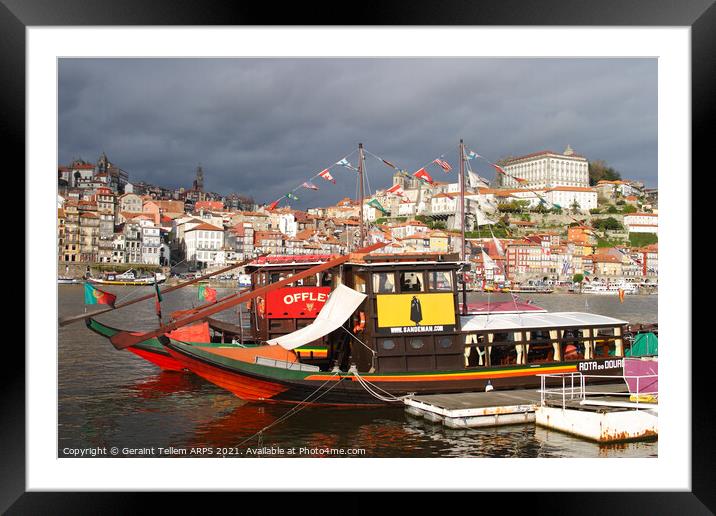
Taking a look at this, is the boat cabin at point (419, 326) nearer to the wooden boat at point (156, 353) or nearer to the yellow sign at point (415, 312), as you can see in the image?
Answer: the yellow sign at point (415, 312)

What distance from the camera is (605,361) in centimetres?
1202

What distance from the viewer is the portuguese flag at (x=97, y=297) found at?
11.7 meters

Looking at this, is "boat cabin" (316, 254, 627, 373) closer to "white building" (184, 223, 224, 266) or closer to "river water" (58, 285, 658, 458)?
"river water" (58, 285, 658, 458)

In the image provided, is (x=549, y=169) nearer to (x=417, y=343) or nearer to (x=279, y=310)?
(x=279, y=310)

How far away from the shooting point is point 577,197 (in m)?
73.8

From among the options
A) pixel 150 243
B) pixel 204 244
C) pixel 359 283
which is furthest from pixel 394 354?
pixel 204 244

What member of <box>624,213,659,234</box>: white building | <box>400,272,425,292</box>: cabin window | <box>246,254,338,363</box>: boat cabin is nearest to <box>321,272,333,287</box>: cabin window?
<box>246,254,338,363</box>: boat cabin

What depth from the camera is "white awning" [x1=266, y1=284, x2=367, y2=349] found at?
33.7 feet

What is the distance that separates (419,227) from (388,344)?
193ft

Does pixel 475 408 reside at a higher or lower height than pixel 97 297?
lower

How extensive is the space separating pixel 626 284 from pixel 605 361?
50.0 meters

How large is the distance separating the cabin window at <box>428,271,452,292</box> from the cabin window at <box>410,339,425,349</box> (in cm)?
88

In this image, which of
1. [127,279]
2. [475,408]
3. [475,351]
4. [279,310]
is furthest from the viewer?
[127,279]
